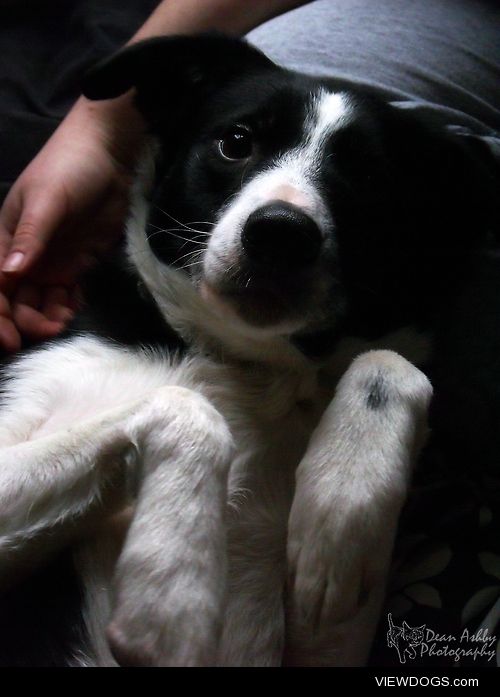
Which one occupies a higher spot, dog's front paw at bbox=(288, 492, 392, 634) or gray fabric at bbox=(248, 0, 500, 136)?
gray fabric at bbox=(248, 0, 500, 136)

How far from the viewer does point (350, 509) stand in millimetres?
899

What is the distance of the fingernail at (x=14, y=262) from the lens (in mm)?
1433

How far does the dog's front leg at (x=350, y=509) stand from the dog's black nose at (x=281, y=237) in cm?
19

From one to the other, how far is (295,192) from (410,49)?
0.66 metres

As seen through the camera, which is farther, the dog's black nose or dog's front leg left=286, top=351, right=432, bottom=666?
the dog's black nose

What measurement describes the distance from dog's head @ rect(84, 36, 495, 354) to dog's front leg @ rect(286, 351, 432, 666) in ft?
0.60

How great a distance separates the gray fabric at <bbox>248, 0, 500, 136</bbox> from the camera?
150 cm

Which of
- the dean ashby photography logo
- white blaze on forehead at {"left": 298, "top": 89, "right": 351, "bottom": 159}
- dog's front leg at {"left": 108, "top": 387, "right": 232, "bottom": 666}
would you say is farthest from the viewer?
white blaze on forehead at {"left": 298, "top": 89, "right": 351, "bottom": 159}

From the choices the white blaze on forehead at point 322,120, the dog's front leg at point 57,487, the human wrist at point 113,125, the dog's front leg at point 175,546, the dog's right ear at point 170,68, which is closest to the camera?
the dog's front leg at point 175,546

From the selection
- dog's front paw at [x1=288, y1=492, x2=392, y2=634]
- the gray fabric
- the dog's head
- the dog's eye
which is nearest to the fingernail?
the dog's head

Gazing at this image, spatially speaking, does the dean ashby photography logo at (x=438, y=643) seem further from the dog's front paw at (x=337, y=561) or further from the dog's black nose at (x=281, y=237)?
the dog's black nose at (x=281, y=237)

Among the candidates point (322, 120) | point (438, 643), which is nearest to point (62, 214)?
point (322, 120)

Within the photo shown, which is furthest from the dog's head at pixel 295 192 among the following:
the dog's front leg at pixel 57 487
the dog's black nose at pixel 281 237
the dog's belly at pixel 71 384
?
the dog's front leg at pixel 57 487

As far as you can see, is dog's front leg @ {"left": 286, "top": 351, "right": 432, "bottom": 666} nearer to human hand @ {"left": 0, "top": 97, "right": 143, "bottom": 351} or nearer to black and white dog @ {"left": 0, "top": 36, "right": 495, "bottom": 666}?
black and white dog @ {"left": 0, "top": 36, "right": 495, "bottom": 666}
